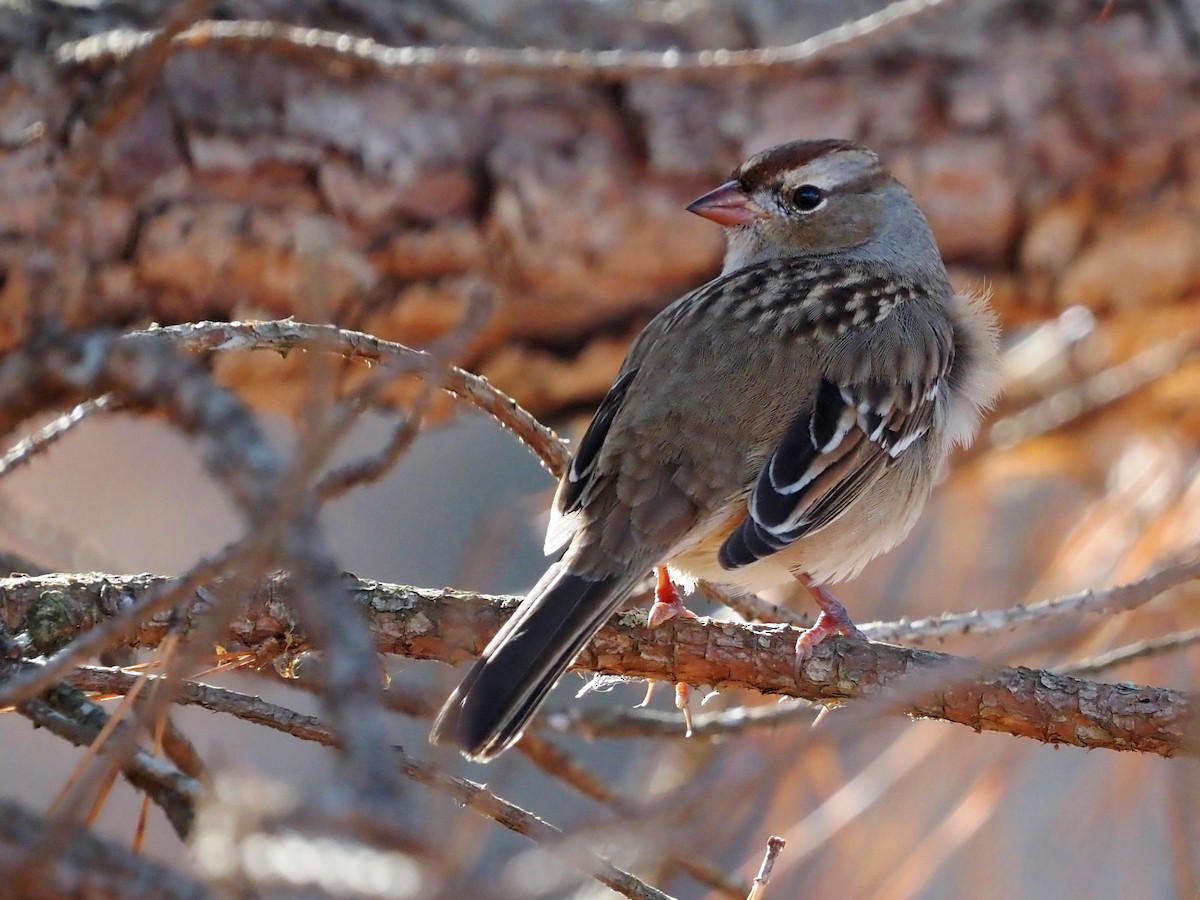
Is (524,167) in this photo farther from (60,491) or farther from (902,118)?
(60,491)

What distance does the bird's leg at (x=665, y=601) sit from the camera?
2848mm

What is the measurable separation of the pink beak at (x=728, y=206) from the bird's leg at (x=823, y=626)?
3.69 feet

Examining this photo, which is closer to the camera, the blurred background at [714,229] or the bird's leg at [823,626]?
the bird's leg at [823,626]

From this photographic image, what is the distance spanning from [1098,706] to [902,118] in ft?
8.10

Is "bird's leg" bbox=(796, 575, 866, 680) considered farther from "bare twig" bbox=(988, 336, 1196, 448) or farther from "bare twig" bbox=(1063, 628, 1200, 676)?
"bare twig" bbox=(988, 336, 1196, 448)

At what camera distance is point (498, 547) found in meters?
2.49

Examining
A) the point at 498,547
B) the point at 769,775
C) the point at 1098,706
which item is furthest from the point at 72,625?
the point at 1098,706

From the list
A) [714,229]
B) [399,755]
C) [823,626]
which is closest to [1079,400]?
[714,229]

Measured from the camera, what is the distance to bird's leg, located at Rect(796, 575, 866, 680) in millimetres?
2584

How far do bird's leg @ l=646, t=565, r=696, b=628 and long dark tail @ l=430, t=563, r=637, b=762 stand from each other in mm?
190

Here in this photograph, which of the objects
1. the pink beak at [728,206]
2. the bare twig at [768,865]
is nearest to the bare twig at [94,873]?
the bare twig at [768,865]

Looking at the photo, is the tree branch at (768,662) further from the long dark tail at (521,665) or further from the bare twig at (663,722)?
the bare twig at (663,722)

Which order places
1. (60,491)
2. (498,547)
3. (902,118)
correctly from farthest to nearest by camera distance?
(60,491), (902,118), (498,547)

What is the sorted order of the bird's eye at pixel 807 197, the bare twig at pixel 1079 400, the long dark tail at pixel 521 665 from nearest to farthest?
the long dark tail at pixel 521 665 < the bird's eye at pixel 807 197 < the bare twig at pixel 1079 400
